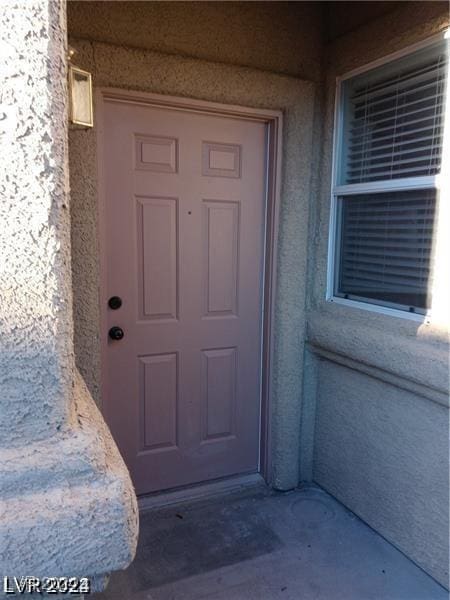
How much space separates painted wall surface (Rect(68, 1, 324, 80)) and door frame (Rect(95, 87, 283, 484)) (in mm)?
239

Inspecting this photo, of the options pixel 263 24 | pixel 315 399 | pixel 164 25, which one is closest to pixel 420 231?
pixel 315 399

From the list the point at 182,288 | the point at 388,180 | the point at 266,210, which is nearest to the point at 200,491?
the point at 182,288

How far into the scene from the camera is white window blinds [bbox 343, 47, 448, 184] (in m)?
2.10

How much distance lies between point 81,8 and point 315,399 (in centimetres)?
258

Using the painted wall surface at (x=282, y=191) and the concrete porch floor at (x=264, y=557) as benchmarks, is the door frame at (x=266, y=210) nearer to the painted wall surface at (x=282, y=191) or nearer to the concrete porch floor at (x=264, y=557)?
the painted wall surface at (x=282, y=191)

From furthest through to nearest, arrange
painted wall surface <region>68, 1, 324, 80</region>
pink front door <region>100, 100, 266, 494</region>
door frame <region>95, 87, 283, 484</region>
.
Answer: pink front door <region>100, 100, 266, 494</region> → door frame <region>95, 87, 283, 484</region> → painted wall surface <region>68, 1, 324, 80</region>

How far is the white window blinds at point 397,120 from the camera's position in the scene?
2098 millimetres

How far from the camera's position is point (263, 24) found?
2.48 metres

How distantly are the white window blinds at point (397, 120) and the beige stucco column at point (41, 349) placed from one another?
6.08ft

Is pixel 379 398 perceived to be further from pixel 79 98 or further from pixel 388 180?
pixel 79 98

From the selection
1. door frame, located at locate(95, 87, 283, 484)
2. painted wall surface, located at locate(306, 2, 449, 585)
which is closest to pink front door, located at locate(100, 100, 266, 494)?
door frame, located at locate(95, 87, 283, 484)

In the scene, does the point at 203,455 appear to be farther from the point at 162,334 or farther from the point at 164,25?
the point at 164,25

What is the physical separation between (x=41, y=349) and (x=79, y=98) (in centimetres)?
79

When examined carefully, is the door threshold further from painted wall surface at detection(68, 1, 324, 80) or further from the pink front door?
painted wall surface at detection(68, 1, 324, 80)
